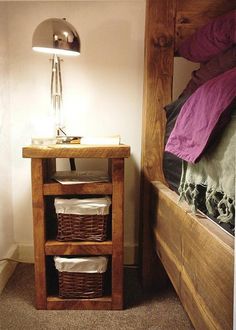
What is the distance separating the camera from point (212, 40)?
1193 mm

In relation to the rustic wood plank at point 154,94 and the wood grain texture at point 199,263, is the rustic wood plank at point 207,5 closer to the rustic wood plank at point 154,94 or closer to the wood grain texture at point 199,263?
the rustic wood plank at point 154,94

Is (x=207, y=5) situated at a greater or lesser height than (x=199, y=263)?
greater

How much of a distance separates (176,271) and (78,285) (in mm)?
545

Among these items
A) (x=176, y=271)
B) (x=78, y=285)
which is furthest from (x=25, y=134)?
(x=176, y=271)

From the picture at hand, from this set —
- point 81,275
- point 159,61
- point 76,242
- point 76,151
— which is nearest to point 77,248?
point 76,242

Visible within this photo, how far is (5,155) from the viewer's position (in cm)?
170

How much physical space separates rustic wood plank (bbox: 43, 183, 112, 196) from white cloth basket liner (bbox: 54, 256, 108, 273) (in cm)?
28

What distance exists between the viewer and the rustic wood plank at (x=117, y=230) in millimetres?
1331

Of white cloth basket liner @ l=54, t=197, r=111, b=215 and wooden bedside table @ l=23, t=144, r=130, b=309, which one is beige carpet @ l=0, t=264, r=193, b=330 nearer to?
wooden bedside table @ l=23, t=144, r=130, b=309

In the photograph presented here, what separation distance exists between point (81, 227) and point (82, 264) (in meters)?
0.15

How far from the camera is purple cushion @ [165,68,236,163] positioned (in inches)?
29.3

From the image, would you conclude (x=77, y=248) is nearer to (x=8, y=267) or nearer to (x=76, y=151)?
(x=76, y=151)

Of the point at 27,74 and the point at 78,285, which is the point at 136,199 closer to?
the point at 78,285

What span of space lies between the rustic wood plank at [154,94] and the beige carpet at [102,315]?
5.5 inches
